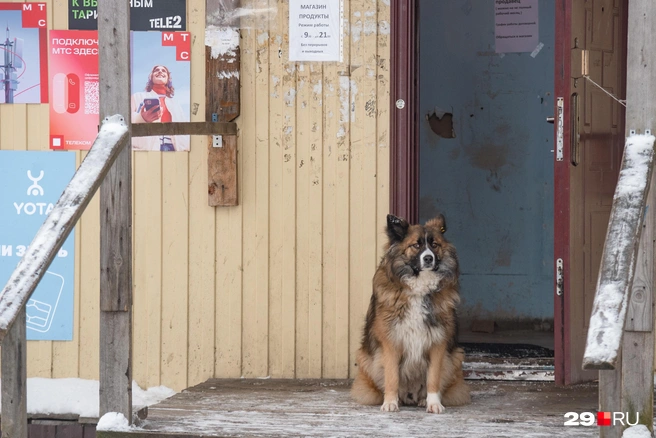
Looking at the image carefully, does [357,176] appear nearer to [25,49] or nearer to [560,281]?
[560,281]

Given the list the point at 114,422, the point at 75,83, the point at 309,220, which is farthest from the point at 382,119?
the point at 114,422

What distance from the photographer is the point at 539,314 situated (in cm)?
756

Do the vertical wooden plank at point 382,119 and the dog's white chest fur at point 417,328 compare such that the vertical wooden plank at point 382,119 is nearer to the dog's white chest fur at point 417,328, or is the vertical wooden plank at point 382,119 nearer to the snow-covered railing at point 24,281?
the dog's white chest fur at point 417,328

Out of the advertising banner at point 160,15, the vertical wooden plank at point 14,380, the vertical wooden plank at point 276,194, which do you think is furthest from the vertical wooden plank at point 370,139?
the vertical wooden plank at point 14,380

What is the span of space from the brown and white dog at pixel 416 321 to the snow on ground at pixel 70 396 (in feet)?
5.24

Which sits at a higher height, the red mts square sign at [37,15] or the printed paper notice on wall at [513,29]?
the printed paper notice on wall at [513,29]

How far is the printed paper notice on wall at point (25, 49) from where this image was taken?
570 centimetres

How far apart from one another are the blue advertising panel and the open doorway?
3.07 meters

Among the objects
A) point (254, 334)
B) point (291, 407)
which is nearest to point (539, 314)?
point (254, 334)

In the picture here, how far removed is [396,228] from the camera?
4617 mm

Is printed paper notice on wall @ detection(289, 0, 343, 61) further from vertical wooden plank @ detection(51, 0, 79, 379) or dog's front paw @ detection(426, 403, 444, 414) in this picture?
dog's front paw @ detection(426, 403, 444, 414)

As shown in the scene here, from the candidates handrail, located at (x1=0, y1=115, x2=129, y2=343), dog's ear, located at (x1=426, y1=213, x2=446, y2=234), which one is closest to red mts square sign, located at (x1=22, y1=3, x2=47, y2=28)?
handrail, located at (x1=0, y1=115, x2=129, y2=343)

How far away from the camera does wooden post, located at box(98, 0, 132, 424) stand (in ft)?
13.1

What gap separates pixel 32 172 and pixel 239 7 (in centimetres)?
161
